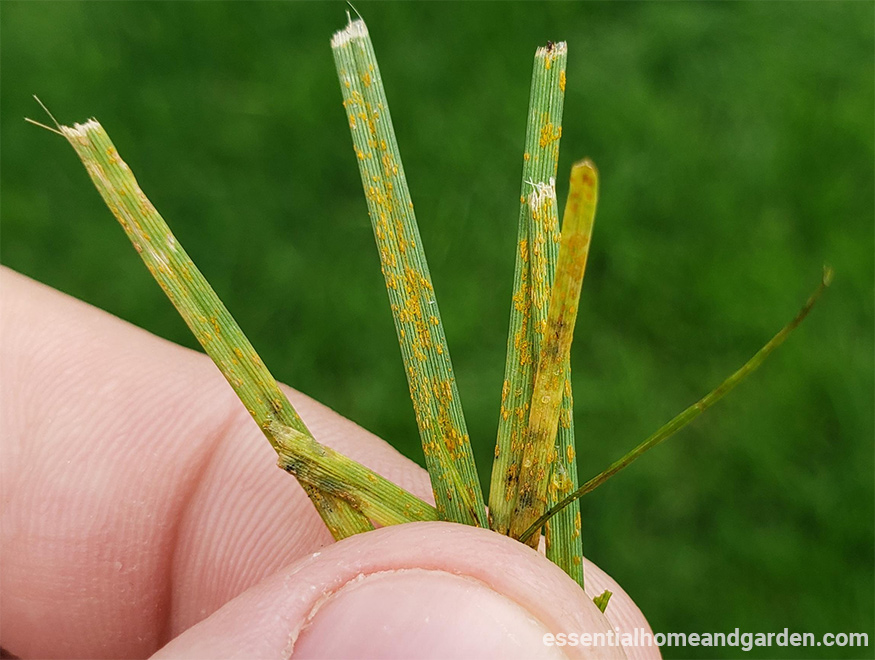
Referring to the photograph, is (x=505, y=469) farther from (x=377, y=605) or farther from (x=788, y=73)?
(x=788, y=73)

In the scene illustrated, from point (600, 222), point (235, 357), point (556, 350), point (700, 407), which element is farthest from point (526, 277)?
point (600, 222)

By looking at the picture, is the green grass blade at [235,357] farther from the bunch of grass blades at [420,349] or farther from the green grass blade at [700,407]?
the green grass blade at [700,407]

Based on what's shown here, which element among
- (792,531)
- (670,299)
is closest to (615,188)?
(670,299)

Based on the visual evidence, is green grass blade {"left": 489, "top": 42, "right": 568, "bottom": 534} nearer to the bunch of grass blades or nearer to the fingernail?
the bunch of grass blades

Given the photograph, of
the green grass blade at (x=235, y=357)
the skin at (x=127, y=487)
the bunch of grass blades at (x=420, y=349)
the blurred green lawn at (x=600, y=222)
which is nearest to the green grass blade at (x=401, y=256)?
the bunch of grass blades at (x=420, y=349)

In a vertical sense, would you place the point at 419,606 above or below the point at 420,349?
below

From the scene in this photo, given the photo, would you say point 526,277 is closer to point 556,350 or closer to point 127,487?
point 556,350

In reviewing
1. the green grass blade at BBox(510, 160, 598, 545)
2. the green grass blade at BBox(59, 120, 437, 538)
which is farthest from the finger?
the green grass blade at BBox(510, 160, 598, 545)
